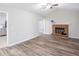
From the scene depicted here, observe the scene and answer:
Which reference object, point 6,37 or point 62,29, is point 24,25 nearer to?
point 6,37

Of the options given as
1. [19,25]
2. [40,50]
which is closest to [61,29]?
[19,25]

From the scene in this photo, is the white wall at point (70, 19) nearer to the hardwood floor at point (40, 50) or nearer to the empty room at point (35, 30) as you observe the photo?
the empty room at point (35, 30)

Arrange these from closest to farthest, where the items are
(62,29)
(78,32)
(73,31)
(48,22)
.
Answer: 1. (78,32)
2. (73,31)
3. (62,29)
4. (48,22)

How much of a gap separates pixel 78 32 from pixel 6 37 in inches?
128

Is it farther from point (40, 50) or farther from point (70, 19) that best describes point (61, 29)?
point (40, 50)

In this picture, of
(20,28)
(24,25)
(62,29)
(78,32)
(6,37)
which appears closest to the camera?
(6,37)

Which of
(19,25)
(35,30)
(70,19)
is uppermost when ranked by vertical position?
(70,19)

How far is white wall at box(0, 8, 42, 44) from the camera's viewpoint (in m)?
3.00

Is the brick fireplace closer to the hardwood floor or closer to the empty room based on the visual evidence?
the empty room

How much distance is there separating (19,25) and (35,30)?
5.15 ft

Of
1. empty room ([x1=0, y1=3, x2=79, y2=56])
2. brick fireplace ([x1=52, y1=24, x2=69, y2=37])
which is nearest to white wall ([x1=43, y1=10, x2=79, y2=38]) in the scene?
empty room ([x1=0, y1=3, x2=79, y2=56])

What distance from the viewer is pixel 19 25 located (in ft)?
12.0

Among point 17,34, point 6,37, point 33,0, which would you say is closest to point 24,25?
point 17,34

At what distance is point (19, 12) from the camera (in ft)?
11.6
